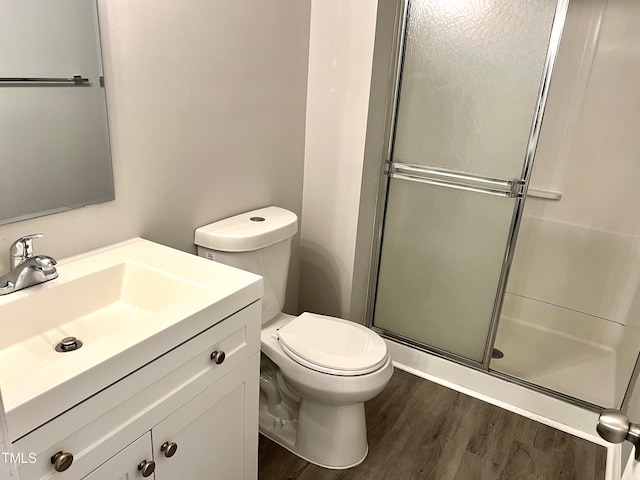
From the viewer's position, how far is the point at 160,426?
113 centimetres

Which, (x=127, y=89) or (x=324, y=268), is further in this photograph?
(x=324, y=268)

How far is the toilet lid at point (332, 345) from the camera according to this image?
5.52 feet

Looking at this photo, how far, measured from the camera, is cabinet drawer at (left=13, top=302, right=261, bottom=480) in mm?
885

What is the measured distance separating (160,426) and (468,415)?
1.53 meters

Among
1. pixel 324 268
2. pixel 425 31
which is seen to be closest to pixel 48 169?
pixel 324 268

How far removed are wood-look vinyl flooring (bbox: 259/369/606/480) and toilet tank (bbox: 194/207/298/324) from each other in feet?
2.08

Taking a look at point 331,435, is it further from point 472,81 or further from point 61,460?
point 472,81

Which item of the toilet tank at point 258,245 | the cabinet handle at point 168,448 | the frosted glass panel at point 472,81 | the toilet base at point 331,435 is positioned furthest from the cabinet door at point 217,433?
the frosted glass panel at point 472,81

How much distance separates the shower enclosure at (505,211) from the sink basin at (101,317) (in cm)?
125

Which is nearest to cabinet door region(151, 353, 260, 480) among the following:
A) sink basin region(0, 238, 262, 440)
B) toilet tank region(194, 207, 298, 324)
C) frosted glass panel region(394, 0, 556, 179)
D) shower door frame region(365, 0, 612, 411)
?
sink basin region(0, 238, 262, 440)

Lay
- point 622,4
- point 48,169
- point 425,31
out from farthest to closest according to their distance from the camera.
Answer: point 622,4 → point 425,31 → point 48,169

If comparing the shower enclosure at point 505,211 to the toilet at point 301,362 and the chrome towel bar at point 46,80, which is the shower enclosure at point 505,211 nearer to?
the toilet at point 301,362

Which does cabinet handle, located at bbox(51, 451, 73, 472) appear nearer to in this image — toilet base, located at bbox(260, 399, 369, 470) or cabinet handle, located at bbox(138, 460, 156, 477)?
cabinet handle, located at bbox(138, 460, 156, 477)

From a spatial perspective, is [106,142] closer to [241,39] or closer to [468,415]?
[241,39]
